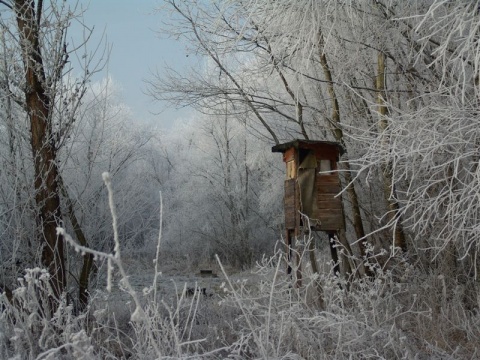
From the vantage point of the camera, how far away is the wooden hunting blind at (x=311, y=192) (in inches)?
232

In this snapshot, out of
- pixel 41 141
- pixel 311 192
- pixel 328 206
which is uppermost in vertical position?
pixel 41 141

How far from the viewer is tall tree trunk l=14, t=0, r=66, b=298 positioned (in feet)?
15.4

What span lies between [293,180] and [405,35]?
2169 mm

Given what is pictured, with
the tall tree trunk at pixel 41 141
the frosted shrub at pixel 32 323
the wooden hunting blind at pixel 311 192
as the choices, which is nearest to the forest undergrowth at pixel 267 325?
the frosted shrub at pixel 32 323

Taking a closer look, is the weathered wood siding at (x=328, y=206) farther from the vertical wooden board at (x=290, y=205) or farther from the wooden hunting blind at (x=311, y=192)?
the vertical wooden board at (x=290, y=205)

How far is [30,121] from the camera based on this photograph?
16.0ft

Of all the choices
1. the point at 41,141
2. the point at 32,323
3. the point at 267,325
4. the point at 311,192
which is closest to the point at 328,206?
the point at 311,192

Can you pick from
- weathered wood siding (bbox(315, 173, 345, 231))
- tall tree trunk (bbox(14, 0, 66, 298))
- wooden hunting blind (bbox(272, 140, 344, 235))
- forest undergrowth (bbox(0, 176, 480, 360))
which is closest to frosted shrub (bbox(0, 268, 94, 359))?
forest undergrowth (bbox(0, 176, 480, 360))

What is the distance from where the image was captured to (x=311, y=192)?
5977mm

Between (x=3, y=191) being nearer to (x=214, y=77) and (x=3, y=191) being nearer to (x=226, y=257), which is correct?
(x=214, y=77)

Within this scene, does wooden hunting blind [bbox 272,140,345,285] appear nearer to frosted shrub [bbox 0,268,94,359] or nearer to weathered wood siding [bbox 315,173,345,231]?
weathered wood siding [bbox 315,173,345,231]

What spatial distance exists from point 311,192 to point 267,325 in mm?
3755

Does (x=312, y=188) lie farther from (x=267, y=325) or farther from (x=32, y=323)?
(x=267, y=325)

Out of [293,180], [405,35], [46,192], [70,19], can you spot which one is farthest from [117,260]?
[405,35]
